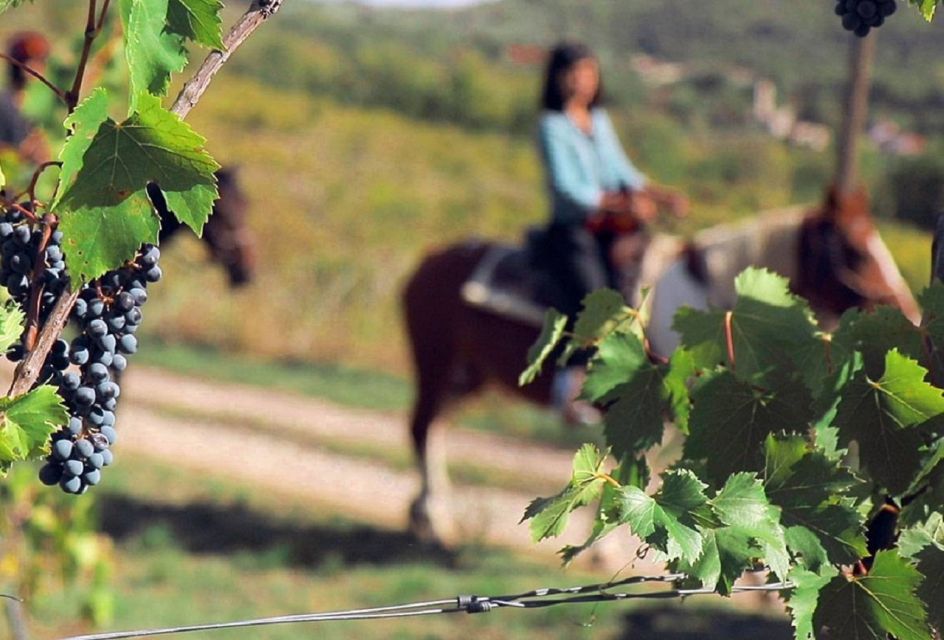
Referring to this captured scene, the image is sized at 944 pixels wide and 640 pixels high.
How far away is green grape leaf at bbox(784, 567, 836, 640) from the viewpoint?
1.70 metres

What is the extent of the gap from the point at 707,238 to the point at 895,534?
5.33 meters

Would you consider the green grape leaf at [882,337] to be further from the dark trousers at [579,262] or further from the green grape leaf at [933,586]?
the dark trousers at [579,262]

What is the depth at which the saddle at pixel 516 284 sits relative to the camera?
23.9 feet

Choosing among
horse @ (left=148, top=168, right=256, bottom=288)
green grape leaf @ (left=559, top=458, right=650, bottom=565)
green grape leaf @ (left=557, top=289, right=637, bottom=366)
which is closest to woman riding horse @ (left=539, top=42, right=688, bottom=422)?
horse @ (left=148, top=168, right=256, bottom=288)

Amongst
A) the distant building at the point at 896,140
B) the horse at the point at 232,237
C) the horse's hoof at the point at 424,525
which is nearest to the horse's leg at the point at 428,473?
the horse's hoof at the point at 424,525

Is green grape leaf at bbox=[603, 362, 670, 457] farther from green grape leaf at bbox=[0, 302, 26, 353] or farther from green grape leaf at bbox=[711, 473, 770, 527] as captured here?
green grape leaf at bbox=[0, 302, 26, 353]

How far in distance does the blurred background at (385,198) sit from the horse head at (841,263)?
75.3 inches

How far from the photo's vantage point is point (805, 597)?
1716 millimetres

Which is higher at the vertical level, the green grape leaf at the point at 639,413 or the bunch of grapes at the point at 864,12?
the bunch of grapes at the point at 864,12

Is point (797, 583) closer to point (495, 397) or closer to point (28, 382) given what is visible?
point (28, 382)

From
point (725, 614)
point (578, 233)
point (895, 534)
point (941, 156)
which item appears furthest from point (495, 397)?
point (941, 156)

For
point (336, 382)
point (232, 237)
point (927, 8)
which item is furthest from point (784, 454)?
point (336, 382)

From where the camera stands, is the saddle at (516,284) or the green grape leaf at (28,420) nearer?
the green grape leaf at (28,420)

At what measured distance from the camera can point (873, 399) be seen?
1804 millimetres
